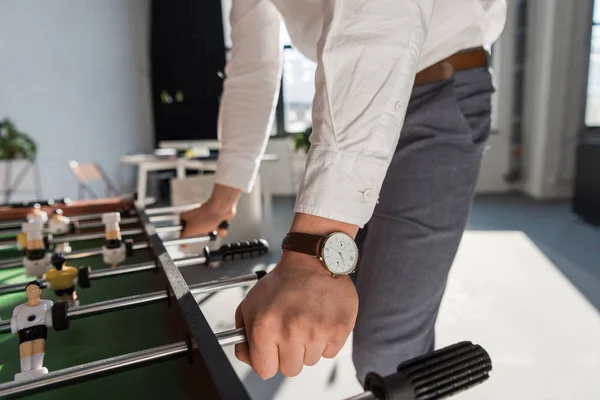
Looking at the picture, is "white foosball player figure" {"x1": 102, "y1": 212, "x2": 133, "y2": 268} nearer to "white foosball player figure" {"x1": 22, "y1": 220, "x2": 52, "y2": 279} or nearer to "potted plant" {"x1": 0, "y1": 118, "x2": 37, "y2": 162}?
"white foosball player figure" {"x1": 22, "y1": 220, "x2": 52, "y2": 279}

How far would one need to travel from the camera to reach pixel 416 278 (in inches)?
39.3

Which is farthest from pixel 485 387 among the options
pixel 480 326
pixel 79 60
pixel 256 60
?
pixel 79 60

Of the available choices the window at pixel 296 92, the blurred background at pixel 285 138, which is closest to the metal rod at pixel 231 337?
the blurred background at pixel 285 138

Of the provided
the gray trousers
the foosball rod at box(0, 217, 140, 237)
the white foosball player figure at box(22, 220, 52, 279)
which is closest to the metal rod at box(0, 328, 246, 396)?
the gray trousers

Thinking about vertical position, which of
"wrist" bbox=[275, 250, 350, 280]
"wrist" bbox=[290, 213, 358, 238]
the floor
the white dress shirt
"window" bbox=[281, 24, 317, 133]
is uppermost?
"window" bbox=[281, 24, 317, 133]

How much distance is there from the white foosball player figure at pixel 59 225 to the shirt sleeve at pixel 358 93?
1118 mm

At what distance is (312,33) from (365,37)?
41 centimetres

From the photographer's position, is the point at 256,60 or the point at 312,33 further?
the point at 256,60

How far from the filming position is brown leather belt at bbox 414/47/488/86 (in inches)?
37.4

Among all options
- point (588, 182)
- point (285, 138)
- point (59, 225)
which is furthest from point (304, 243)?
point (285, 138)

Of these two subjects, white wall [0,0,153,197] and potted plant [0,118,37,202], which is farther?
white wall [0,0,153,197]

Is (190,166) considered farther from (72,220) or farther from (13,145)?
(72,220)

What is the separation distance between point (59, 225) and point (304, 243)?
1154 mm

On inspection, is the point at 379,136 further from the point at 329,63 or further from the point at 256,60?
the point at 256,60
